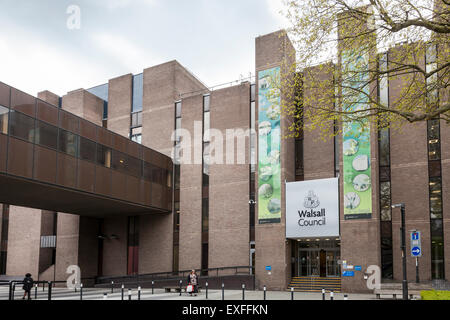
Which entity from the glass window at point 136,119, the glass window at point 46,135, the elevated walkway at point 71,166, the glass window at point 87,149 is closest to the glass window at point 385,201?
the elevated walkway at point 71,166

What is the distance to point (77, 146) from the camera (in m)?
28.2

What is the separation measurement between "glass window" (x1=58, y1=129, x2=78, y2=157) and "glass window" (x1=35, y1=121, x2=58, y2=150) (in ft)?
1.38

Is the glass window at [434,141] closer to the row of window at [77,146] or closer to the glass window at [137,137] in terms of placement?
the row of window at [77,146]

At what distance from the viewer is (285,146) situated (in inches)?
1288

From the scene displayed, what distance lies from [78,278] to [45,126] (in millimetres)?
18295

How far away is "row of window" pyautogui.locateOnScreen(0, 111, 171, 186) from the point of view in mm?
24062

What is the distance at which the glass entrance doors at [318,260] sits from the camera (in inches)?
1305

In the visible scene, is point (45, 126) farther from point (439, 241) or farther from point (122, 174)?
point (439, 241)

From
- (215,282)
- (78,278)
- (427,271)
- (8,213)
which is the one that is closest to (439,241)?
(427,271)

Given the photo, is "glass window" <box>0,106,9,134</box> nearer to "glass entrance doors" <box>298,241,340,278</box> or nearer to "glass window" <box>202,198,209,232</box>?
"glass window" <box>202,198,209,232</box>

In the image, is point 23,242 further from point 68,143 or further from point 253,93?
point 253,93

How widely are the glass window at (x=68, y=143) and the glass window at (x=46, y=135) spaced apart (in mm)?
420

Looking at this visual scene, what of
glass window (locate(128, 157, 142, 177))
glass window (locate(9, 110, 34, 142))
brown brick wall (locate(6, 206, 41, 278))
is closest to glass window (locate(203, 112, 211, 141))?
glass window (locate(128, 157, 142, 177))
